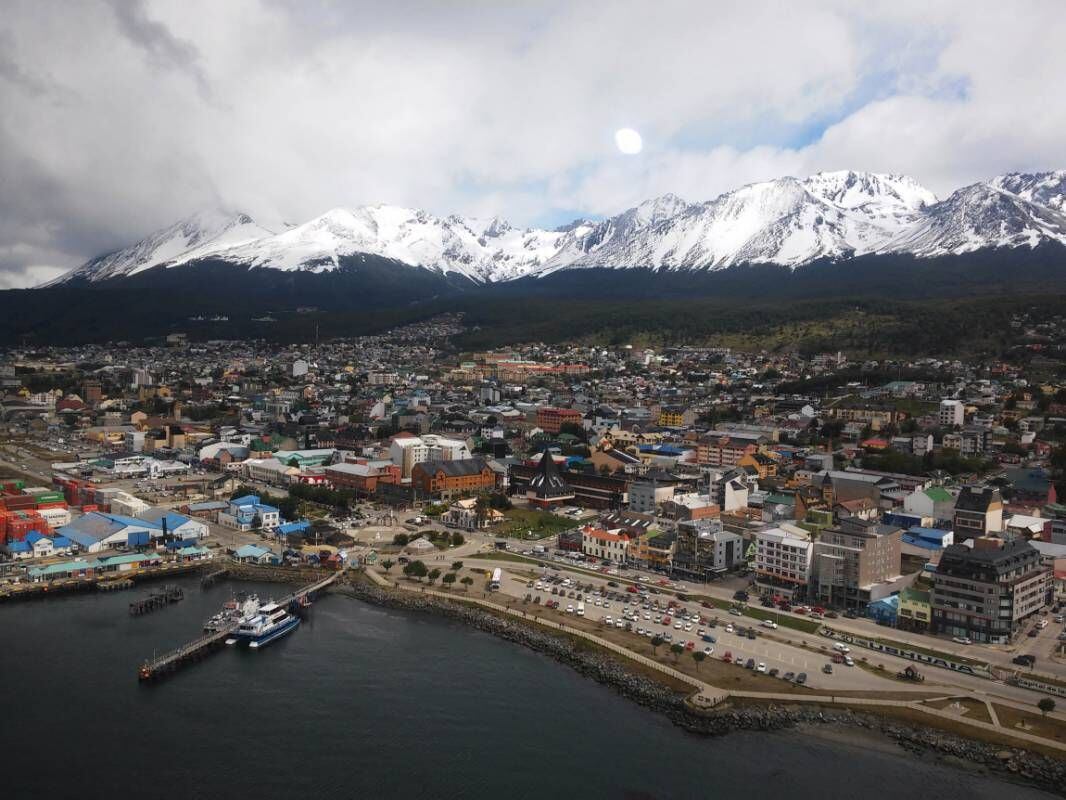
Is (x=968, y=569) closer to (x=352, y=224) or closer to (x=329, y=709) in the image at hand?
(x=329, y=709)

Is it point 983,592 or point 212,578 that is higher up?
point 983,592

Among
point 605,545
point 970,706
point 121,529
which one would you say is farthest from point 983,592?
point 121,529

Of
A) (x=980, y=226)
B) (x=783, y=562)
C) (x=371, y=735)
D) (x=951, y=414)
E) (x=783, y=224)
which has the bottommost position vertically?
(x=371, y=735)

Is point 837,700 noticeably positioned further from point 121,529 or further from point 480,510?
point 121,529

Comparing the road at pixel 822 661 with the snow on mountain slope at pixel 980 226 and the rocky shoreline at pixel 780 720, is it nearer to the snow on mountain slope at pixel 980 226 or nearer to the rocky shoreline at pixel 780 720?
the rocky shoreline at pixel 780 720

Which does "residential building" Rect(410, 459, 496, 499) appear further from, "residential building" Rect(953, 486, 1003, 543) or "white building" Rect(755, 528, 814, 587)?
"residential building" Rect(953, 486, 1003, 543)

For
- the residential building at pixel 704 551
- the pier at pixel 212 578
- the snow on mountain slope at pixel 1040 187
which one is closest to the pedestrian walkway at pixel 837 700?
the residential building at pixel 704 551
